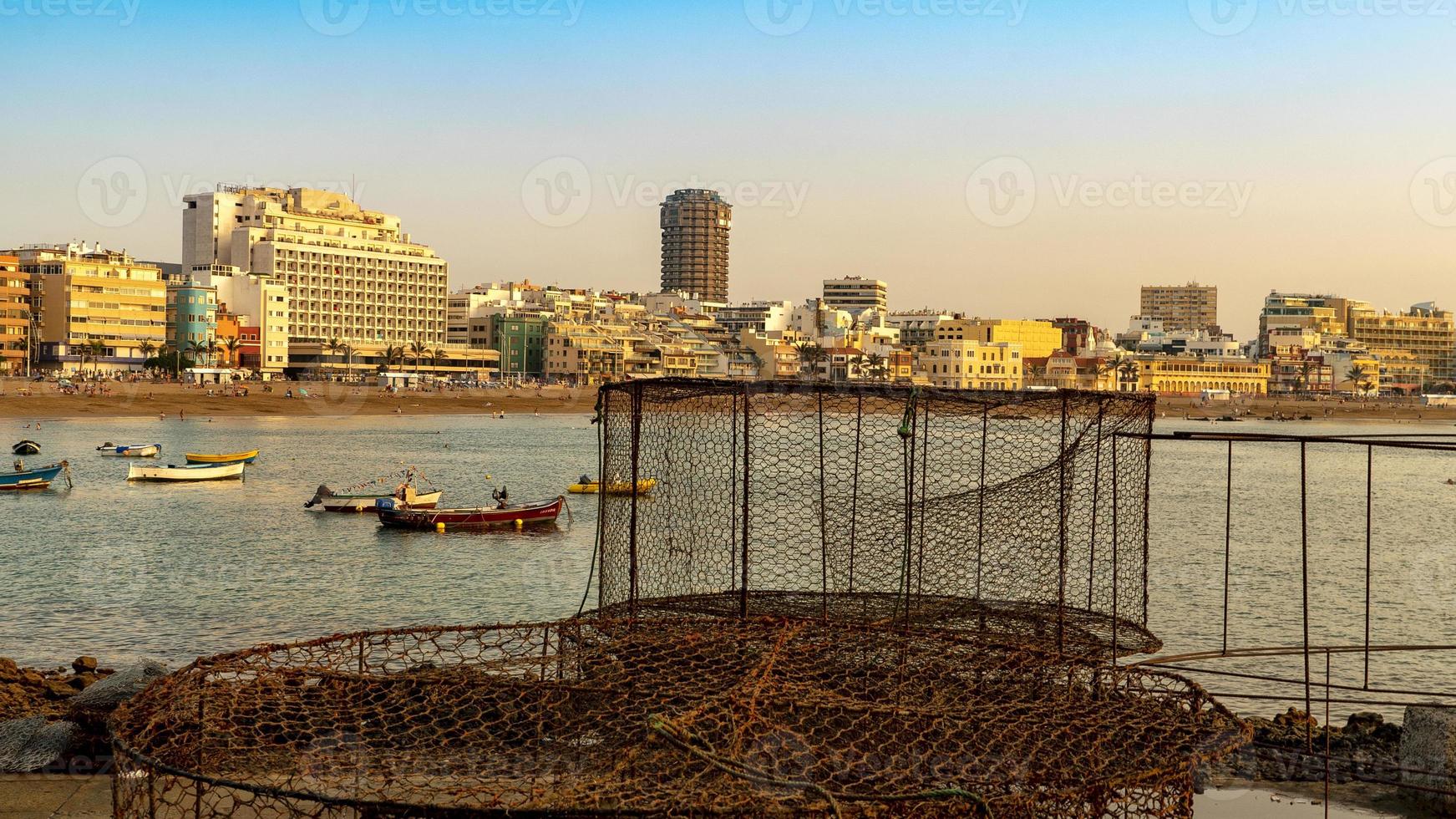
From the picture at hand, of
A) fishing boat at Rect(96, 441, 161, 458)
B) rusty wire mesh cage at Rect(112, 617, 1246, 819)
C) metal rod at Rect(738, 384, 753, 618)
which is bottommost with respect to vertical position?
fishing boat at Rect(96, 441, 161, 458)

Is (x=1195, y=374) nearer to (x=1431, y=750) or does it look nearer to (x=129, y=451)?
(x=129, y=451)

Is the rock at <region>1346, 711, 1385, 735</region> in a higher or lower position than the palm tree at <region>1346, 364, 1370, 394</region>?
lower

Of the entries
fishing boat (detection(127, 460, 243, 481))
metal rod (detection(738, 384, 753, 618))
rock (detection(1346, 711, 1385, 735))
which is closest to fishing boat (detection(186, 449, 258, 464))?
fishing boat (detection(127, 460, 243, 481))

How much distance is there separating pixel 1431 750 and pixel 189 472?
41.3 metres

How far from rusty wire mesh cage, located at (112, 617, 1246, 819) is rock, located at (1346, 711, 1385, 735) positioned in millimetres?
5203

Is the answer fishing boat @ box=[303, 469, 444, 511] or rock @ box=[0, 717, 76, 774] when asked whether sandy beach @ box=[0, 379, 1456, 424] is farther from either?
rock @ box=[0, 717, 76, 774]

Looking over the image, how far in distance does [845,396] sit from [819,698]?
478cm

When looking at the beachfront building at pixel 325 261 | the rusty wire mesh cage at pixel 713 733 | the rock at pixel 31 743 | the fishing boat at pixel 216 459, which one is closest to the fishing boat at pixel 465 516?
the fishing boat at pixel 216 459

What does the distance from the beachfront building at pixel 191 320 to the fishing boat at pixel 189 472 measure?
6865cm

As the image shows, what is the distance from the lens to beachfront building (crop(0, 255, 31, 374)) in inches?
3804

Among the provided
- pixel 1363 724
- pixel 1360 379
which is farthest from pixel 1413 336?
pixel 1363 724

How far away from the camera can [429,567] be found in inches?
1051

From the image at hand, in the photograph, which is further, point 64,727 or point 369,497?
point 369,497

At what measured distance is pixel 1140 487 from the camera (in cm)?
1084
